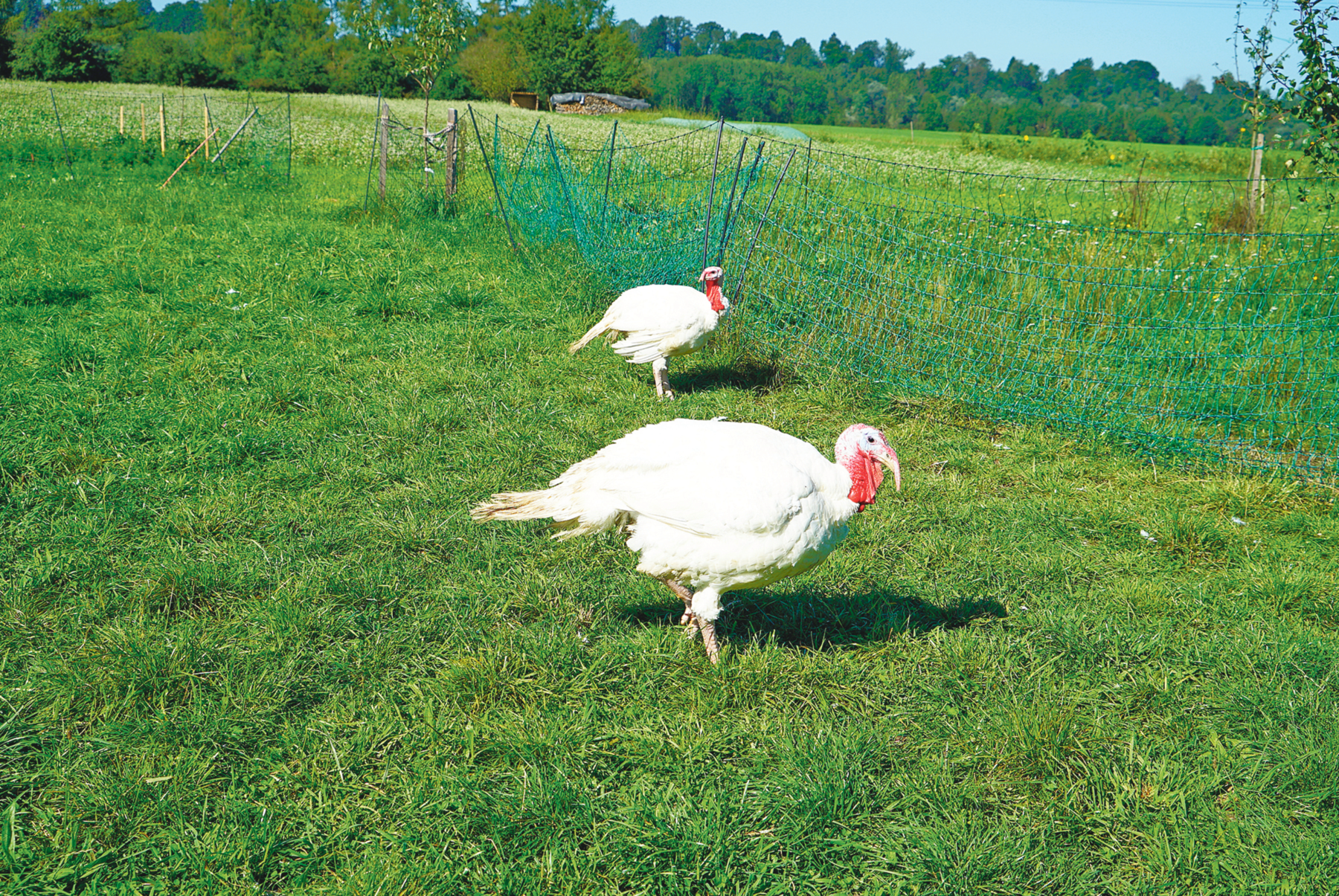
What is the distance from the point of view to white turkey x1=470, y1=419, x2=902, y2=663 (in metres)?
3.30

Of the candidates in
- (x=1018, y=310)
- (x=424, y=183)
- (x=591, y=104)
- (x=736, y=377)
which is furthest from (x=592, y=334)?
(x=591, y=104)

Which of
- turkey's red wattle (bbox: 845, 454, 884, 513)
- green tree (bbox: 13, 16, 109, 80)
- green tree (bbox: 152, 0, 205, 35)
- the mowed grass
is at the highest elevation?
green tree (bbox: 152, 0, 205, 35)

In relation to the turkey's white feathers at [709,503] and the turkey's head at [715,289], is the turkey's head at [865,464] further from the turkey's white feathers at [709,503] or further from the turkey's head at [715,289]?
the turkey's head at [715,289]

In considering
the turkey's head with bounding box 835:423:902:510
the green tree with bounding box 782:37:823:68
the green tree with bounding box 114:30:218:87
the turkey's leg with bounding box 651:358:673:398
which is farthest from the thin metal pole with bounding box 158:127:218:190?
the green tree with bounding box 782:37:823:68

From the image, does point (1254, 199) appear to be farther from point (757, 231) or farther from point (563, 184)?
point (563, 184)

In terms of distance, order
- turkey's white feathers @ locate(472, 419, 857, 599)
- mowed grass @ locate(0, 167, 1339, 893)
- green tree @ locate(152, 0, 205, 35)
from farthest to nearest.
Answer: green tree @ locate(152, 0, 205, 35)
turkey's white feathers @ locate(472, 419, 857, 599)
mowed grass @ locate(0, 167, 1339, 893)

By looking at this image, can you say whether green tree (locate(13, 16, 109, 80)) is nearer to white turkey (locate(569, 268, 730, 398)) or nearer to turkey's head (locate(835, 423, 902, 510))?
white turkey (locate(569, 268, 730, 398))

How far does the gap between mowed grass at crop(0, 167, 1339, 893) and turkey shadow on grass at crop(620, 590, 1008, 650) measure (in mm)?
20

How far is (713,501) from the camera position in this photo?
332cm

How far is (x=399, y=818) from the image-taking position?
2.80 meters

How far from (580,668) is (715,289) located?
4.30 m

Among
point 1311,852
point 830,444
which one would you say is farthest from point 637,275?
point 1311,852

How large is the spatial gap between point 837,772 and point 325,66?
76.5 meters

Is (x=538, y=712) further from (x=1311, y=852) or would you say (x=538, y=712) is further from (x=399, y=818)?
(x=1311, y=852)
